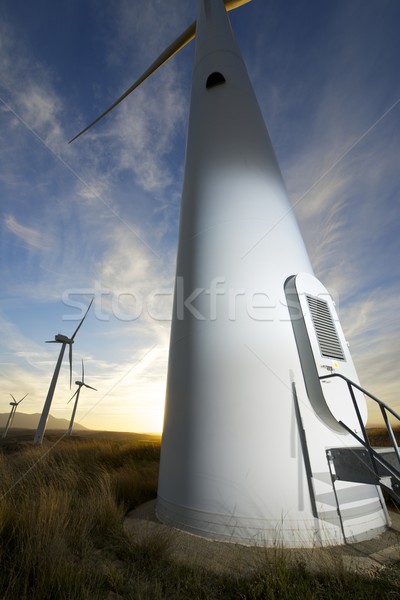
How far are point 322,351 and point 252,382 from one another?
1.02 meters

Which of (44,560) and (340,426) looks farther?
(340,426)

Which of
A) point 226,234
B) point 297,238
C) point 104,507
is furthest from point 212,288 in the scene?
point 104,507

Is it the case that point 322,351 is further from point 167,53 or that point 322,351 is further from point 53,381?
point 53,381

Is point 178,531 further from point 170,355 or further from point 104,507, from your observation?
point 170,355

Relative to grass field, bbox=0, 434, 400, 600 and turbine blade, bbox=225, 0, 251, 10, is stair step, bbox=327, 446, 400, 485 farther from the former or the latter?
turbine blade, bbox=225, 0, 251, 10

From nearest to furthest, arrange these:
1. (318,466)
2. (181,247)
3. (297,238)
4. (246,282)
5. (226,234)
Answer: (318,466), (246,282), (226,234), (297,238), (181,247)

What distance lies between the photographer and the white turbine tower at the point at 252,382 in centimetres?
325

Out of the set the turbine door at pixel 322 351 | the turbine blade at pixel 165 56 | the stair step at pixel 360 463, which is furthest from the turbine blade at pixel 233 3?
the stair step at pixel 360 463

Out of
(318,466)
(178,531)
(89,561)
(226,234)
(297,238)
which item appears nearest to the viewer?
(89,561)

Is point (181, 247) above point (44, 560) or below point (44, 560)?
above

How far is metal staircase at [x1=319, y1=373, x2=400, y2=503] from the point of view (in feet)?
10.2

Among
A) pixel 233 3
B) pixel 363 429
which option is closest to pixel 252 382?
pixel 363 429

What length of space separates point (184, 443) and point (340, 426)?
1940 millimetres

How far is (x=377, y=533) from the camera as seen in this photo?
11.3ft
